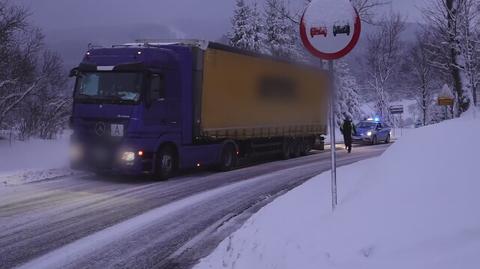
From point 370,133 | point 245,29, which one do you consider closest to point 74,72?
point 370,133

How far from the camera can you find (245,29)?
49.5 m

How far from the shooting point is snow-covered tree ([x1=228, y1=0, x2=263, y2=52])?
48969 millimetres

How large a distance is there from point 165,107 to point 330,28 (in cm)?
836

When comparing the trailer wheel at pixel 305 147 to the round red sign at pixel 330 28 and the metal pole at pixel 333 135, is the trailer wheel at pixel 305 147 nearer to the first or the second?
the metal pole at pixel 333 135

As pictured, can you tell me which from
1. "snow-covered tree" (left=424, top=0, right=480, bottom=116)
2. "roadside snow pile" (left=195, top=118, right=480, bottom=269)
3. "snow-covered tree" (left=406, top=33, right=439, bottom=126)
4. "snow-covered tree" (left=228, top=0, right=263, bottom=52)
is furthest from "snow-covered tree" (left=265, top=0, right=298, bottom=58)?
"roadside snow pile" (left=195, top=118, right=480, bottom=269)

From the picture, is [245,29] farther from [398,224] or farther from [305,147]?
[398,224]

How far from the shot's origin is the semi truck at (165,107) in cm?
1377

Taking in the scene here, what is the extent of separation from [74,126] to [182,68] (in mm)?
3144

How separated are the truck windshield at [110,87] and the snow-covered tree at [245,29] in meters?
35.1

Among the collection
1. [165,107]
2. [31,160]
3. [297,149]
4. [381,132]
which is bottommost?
[31,160]

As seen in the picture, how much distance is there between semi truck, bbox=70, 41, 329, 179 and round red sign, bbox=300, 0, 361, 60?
14.6 ft

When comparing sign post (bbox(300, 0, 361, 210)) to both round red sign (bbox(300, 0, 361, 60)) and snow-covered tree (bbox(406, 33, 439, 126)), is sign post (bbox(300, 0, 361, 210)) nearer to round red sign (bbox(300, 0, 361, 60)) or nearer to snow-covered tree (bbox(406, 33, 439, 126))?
round red sign (bbox(300, 0, 361, 60))

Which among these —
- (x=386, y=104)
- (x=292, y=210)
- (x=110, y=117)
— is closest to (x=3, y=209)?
(x=110, y=117)

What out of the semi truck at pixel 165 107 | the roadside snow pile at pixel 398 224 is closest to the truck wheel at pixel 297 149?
the semi truck at pixel 165 107
